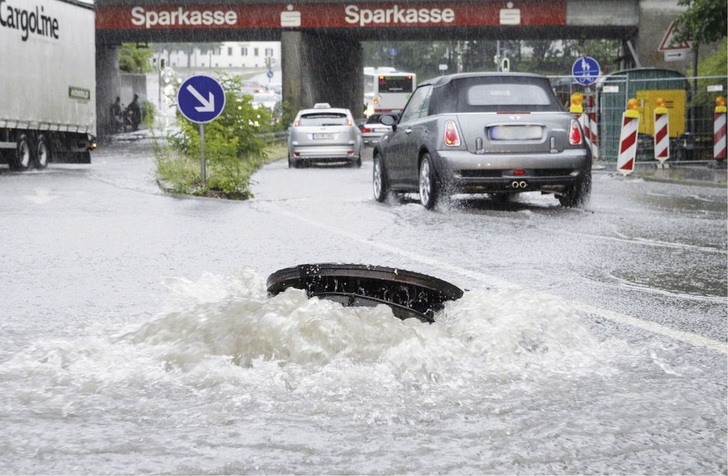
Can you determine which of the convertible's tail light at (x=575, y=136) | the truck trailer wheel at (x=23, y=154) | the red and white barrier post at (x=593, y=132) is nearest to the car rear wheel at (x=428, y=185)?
the convertible's tail light at (x=575, y=136)

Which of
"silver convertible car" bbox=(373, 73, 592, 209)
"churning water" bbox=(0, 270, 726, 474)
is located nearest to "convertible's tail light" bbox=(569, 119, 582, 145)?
"silver convertible car" bbox=(373, 73, 592, 209)

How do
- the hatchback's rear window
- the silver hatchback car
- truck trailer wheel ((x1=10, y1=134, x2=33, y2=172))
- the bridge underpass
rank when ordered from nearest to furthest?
truck trailer wheel ((x1=10, y1=134, x2=33, y2=172)) → the silver hatchback car → the hatchback's rear window → the bridge underpass

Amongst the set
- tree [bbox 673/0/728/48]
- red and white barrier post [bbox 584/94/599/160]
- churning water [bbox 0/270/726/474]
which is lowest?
churning water [bbox 0/270/726/474]

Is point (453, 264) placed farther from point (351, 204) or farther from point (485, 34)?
point (485, 34)

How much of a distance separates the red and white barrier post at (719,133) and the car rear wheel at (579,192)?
10553 mm

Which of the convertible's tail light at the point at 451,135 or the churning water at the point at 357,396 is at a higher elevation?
the convertible's tail light at the point at 451,135

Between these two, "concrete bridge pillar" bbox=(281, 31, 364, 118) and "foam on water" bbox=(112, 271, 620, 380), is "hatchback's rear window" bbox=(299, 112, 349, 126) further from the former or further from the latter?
"foam on water" bbox=(112, 271, 620, 380)

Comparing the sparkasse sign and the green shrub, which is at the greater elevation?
the sparkasse sign

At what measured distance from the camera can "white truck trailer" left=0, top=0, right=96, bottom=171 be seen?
84.0 ft

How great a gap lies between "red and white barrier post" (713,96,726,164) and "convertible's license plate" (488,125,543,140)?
11222mm

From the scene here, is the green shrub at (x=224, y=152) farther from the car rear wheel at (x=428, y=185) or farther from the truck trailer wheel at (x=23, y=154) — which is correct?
the car rear wheel at (x=428, y=185)

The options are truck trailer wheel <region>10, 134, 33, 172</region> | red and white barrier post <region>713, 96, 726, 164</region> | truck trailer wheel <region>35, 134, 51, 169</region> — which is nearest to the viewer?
red and white barrier post <region>713, 96, 726, 164</region>

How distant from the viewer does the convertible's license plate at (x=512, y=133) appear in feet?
50.9

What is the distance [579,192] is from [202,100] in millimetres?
6663
